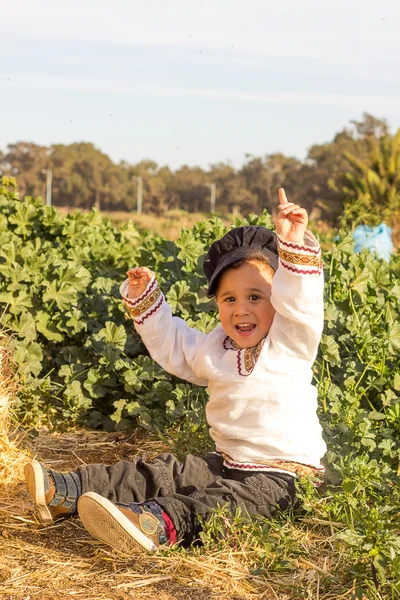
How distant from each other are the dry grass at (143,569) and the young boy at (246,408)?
0.37 feet

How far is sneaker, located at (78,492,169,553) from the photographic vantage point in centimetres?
267

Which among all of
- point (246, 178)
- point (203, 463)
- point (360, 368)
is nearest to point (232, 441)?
point (203, 463)

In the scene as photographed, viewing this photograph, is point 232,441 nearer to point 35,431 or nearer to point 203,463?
point 203,463

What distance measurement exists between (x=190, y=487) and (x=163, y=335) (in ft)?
2.00

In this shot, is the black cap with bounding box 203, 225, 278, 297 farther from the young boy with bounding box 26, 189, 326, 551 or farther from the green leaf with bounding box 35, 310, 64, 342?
the green leaf with bounding box 35, 310, 64, 342

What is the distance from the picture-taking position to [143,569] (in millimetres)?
2652

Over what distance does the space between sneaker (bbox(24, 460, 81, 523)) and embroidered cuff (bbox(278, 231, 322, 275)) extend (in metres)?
1.07

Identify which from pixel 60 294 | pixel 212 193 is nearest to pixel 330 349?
pixel 60 294

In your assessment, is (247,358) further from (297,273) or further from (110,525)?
(110,525)

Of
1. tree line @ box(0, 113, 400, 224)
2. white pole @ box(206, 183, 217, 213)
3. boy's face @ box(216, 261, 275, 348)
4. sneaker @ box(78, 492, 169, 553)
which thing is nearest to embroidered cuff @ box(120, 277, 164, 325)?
boy's face @ box(216, 261, 275, 348)

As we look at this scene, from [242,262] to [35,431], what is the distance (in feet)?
5.23

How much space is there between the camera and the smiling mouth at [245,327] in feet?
10.2

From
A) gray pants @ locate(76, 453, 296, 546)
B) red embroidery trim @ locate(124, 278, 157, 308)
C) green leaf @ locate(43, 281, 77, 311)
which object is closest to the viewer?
gray pants @ locate(76, 453, 296, 546)

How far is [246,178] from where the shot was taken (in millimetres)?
60625
